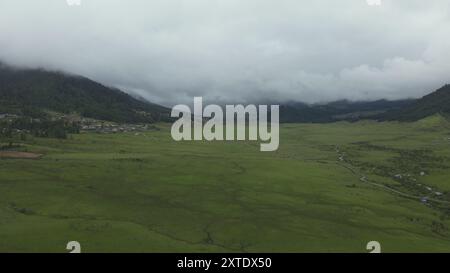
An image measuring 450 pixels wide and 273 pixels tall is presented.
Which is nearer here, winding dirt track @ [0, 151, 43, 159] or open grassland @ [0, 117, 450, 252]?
open grassland @ [0, 117, 450, 252]

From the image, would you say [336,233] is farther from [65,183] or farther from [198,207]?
[65,183]

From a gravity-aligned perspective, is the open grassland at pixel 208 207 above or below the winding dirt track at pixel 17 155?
below

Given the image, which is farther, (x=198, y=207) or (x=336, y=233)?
(x=198, y=207)

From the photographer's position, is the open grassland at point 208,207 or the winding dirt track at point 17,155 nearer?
the open grassland at point 208,207

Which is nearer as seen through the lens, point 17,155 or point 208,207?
point 208,207

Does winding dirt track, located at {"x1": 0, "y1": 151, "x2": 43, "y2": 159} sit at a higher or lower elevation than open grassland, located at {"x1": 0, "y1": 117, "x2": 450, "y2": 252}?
higher

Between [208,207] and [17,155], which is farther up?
[17,155]

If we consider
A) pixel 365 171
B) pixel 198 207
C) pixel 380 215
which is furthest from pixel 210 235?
pixel 365 171
